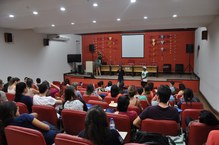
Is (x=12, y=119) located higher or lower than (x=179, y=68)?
lower

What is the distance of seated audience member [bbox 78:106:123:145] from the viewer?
172 cm

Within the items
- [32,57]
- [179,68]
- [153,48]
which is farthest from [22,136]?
[153,48]

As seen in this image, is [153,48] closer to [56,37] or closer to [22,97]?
[56,37]

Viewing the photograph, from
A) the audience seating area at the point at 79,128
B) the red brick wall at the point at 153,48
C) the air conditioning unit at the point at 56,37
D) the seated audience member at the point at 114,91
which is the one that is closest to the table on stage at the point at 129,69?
the red brick wall at the point at 153,48

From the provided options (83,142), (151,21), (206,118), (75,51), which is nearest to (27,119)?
(83,142)

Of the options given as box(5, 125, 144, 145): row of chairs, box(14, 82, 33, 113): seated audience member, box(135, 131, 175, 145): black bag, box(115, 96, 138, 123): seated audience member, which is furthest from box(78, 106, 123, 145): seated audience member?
box(14, 82, 33, 113): seated audience member

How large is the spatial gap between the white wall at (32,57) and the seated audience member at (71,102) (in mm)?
6203

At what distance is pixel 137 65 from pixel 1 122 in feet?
36.8

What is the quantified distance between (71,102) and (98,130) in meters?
1.63

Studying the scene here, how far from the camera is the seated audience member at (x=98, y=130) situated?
1723 millimetres

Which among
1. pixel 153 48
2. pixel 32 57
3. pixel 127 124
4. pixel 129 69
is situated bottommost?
pixel 127 124

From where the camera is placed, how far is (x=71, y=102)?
10.7 ft

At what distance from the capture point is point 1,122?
89.6 inches

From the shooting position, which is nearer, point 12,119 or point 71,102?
point 12,119
